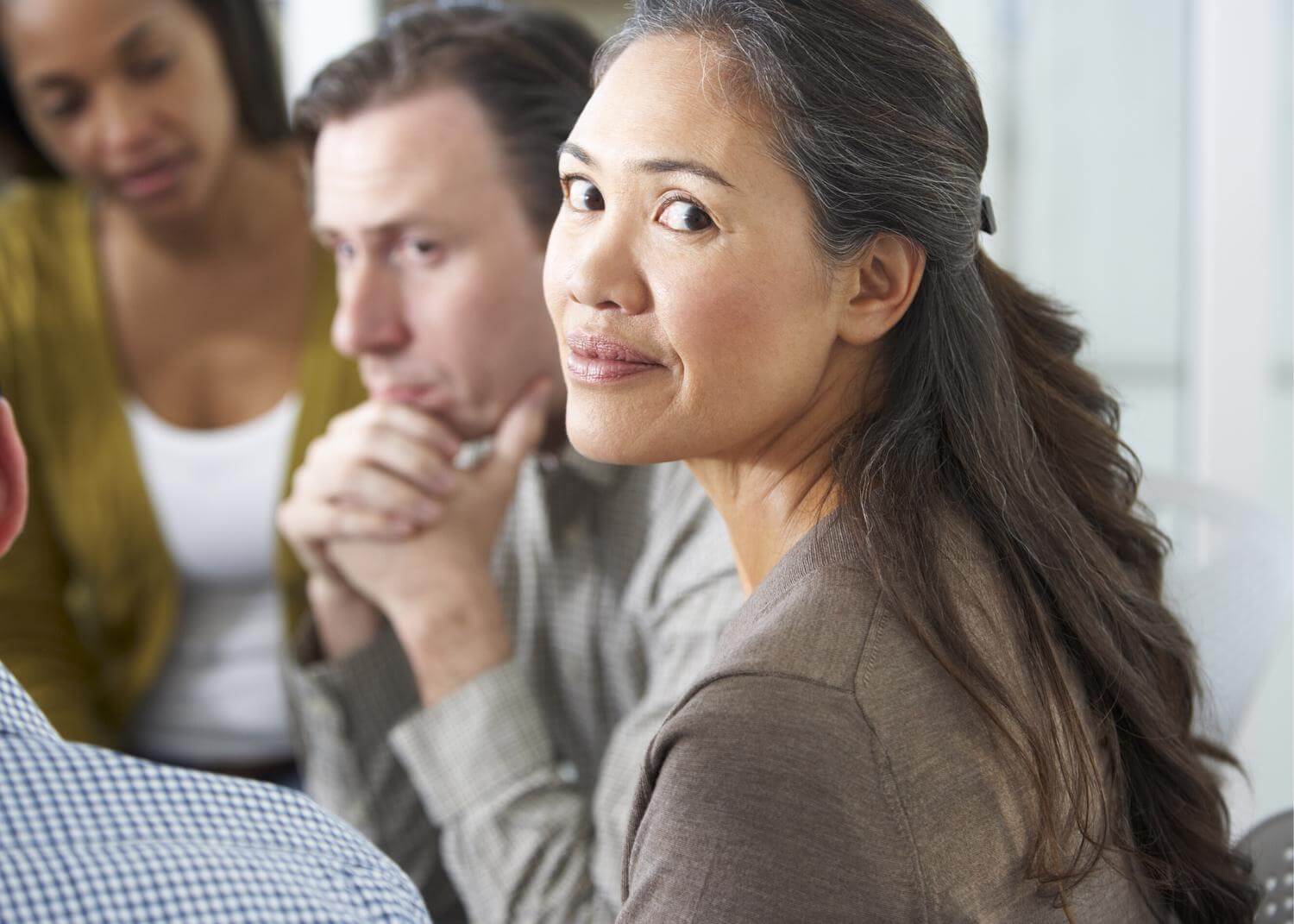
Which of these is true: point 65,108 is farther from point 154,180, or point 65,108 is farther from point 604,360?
point 604,360

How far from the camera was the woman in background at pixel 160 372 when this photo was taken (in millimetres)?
1548

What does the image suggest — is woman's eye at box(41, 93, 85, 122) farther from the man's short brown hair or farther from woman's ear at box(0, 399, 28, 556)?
woman's ear at box(0, 399, 28, 556)

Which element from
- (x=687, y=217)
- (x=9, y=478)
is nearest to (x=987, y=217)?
(x=687, y=217)

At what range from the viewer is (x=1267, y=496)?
2.02 metres

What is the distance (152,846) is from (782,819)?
0.26m

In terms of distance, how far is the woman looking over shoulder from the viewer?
60 cm

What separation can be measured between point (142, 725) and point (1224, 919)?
1.25 meters

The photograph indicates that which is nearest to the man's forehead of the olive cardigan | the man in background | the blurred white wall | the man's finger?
the man in background

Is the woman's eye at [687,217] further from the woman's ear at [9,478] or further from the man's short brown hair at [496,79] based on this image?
the man's short brown hair at [496,79]

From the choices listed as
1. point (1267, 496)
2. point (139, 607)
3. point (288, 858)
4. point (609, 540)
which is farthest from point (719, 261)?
point (1267, 496)

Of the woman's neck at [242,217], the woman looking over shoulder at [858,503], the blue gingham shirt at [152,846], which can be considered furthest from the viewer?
the woman's neck at [242,217]

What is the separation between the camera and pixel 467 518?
1.24 meters

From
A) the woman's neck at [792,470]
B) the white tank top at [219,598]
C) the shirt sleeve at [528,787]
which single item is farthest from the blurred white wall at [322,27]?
the woman's neck at [792,470]

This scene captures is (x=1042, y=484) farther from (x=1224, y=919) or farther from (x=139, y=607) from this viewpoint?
(x=139, y=607)
